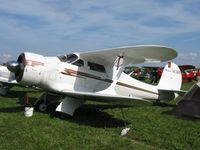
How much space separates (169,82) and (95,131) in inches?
256

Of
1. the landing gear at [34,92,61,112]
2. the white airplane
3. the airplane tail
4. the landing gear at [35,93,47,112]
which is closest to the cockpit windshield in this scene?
the landing gear at [34,92,61,112]

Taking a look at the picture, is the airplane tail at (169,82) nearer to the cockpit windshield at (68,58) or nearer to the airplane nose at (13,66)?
the cockpit windshield at (68,58)

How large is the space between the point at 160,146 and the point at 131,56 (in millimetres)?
4148

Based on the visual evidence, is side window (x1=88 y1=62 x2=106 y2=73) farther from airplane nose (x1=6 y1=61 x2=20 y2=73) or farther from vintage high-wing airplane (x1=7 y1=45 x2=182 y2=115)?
airplane nose (x1=6 y1=61 x2=20 y2=73)

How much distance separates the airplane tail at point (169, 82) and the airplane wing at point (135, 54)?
270 centimetres

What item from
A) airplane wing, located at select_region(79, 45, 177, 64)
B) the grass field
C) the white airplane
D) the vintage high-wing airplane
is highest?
airplane wing, located at select_region(79, 45, 177, 64)

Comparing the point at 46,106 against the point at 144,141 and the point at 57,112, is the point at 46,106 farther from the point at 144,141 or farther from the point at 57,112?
the point at 144,141

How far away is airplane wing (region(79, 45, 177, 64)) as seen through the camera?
8.86m

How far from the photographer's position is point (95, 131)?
7402 millimetres

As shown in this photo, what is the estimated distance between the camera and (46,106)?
10.3 meters

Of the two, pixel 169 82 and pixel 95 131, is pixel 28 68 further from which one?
pixel 169 82

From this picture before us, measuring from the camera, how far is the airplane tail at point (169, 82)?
12573mm

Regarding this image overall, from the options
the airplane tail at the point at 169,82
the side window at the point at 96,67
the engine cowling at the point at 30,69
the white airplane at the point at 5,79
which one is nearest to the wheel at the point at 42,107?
the engine cowling at the point at 30,69

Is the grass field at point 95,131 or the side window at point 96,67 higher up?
the side window at point 96,67
